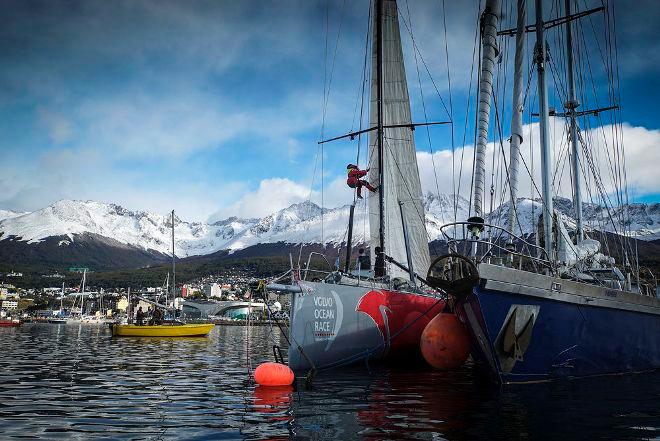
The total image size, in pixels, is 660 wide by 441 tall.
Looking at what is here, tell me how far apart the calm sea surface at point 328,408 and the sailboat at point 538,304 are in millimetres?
644

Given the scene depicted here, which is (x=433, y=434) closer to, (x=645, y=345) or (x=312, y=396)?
(x=312, y=396)

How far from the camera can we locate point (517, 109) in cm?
1978

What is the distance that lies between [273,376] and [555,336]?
7.93 meters

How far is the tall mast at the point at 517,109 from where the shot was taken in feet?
61.1

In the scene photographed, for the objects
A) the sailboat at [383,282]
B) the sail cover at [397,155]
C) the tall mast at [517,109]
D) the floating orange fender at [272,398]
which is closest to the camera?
the floating orange fender at [272,398]

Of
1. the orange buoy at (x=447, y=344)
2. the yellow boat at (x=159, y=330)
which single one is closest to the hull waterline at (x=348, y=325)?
the orange buoy at (x=447, y=344)

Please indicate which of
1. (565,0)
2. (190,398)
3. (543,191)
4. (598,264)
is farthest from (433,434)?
(565,0)

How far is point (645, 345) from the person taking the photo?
55.2 feet

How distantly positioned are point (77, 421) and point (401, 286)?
14326mm

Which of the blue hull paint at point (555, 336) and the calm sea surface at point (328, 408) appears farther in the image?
the blue hull paint at point (555, 336)

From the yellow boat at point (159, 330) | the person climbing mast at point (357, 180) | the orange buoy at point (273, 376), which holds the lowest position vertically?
the yellow boat at point (159, 330)

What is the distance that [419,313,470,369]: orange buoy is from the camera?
1556cm

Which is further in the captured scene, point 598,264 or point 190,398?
point 598,264

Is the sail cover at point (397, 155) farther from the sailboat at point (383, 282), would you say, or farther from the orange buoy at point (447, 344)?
the orange buoy at point (447, 344)
